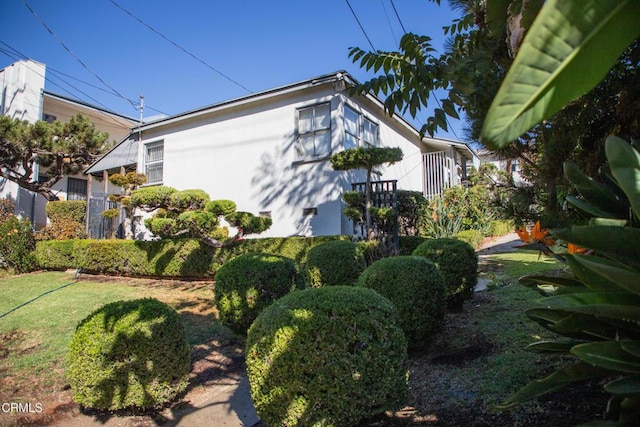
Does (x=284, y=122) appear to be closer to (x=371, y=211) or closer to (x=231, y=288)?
(x=371, y=211)

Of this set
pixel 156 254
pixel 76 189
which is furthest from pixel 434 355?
pixel 76 189

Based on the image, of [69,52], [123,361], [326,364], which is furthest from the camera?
[69,52]

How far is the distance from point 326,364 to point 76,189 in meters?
23.9

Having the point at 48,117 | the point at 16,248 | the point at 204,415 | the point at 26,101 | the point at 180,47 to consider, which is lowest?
the point at 204,415

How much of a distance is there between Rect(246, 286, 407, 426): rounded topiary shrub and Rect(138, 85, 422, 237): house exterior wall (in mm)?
7642

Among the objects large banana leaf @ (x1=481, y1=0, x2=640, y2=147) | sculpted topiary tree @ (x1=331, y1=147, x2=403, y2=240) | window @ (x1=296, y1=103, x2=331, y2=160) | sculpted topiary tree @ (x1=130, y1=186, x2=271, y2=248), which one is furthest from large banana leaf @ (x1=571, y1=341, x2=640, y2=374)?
window @ (x1=296, y1=103, x2=331, y2=160)

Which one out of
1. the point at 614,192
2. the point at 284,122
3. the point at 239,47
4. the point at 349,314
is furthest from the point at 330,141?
the point at 614,192

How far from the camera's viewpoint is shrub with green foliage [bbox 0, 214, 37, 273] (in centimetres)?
1227

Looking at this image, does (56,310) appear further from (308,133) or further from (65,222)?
(65,222)

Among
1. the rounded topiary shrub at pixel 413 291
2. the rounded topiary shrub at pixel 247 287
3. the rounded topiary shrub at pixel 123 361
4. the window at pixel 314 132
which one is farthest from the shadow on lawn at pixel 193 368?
the window at pixel 314 132

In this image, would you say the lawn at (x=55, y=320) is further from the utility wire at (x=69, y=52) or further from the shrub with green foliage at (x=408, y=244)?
the utility wire at (x=69, y=52)

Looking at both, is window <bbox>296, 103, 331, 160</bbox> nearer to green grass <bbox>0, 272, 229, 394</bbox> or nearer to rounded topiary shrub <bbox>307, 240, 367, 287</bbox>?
rounded topiary shrub <bbox>307, 240, 367, 287</bbox>

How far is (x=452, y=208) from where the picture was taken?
43.4ft

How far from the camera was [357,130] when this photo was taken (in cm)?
1130
